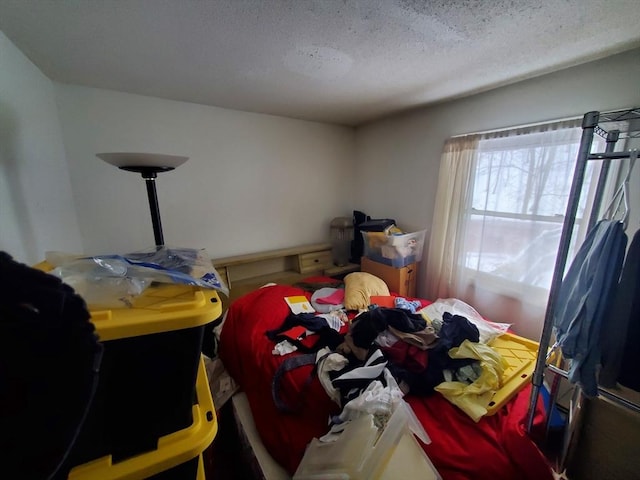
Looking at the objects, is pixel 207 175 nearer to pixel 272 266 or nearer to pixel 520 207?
pixel 272 266

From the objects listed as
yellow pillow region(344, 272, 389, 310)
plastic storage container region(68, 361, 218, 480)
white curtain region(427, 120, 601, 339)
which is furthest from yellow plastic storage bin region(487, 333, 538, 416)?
plastic storage container region(68, 361, 218, 480)

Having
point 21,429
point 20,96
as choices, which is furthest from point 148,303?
point 20,96

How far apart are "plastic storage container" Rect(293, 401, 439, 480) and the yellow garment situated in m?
0.31

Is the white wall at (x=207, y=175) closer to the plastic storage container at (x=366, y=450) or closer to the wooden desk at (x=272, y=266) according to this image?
the wooden desk at (x=272, y=266)

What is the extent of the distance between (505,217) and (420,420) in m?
1.64

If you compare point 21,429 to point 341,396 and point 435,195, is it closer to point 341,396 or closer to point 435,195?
point 341,396

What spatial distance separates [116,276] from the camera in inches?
22.1

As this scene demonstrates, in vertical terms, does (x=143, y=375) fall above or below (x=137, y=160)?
below

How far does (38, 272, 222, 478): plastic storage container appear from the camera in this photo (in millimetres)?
451

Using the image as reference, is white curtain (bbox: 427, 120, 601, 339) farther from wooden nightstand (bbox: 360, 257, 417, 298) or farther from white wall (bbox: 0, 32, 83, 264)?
white wall (bbox: 0, 32, 83, 264)

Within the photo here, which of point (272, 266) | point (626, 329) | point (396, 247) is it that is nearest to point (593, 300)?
point (626, 329)

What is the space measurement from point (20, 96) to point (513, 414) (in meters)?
2.80

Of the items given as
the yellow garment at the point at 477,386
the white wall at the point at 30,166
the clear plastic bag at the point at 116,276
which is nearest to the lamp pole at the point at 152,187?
the white wall at the point at 30,166

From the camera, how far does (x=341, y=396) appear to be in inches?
41.6
